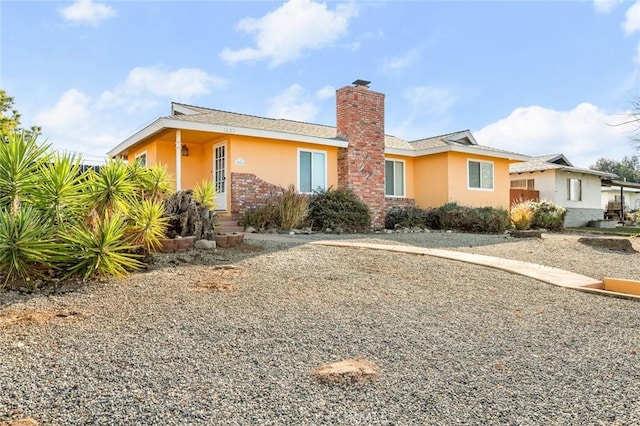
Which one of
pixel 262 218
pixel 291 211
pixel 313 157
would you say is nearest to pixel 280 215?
pixel 291 211

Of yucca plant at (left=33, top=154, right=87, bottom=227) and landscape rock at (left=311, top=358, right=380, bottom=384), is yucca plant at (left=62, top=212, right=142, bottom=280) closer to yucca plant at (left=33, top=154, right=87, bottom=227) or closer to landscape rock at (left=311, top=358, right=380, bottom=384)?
yucca plant at (left=33, top=154, right=87, bottom=227)

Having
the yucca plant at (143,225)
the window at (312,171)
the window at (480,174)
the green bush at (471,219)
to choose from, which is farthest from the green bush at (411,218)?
the yucca plant at (143,225)

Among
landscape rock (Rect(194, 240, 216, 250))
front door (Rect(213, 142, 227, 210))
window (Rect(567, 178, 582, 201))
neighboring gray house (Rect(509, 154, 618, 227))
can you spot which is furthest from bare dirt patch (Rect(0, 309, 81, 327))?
window (Rect(567, 178, 582, 201))

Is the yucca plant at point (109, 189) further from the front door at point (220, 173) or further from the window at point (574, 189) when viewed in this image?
the window at point (574, 189)

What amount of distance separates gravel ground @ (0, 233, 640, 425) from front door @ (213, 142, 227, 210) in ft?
24.8

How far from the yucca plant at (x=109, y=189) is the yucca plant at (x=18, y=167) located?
0.63m

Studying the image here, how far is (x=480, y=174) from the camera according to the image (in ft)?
62.1

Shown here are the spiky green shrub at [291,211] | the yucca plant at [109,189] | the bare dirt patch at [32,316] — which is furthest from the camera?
the spiky green shrub at [291,211]

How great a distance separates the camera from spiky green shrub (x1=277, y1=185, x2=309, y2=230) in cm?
1244

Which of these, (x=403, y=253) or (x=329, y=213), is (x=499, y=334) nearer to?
(x=403, y=253)

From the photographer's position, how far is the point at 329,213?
13.3m

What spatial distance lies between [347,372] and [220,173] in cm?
1166

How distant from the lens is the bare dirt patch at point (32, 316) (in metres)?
3.86

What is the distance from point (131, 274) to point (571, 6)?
11.9 meters
